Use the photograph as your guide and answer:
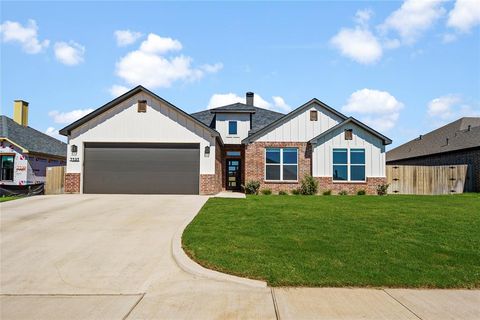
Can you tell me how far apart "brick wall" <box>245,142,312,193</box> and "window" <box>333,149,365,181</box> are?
166 centimetres

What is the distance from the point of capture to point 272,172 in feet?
69.1

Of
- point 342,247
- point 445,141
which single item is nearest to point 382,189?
point 445,141

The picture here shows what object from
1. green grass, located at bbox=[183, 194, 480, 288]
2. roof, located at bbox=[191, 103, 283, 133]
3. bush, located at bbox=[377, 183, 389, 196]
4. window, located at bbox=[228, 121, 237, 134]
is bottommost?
green grass, located at bbox=[183, 194, 480, 288]

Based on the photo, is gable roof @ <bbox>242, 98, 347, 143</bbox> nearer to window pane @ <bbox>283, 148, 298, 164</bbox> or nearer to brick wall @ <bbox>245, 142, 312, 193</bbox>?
brick wall @ <bbox>245, 142, 312, 193</bbox>

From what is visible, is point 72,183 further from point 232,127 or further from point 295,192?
point 295,192

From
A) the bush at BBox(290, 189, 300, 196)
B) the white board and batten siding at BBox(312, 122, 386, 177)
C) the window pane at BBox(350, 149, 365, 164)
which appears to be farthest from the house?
the bush at BBox(290, 189, 300, 196)

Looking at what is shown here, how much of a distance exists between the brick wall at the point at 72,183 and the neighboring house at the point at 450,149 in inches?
929

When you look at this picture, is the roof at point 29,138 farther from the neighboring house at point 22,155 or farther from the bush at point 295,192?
the bush at point 295,192

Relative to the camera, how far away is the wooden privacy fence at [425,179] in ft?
72.3

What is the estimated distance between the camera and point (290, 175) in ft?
68.7

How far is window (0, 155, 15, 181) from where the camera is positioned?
2277cm

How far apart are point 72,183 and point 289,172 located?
12.2 m

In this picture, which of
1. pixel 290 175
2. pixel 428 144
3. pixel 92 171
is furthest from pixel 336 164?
pixel 428 144

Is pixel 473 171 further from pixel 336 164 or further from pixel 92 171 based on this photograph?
pixel 92 171
